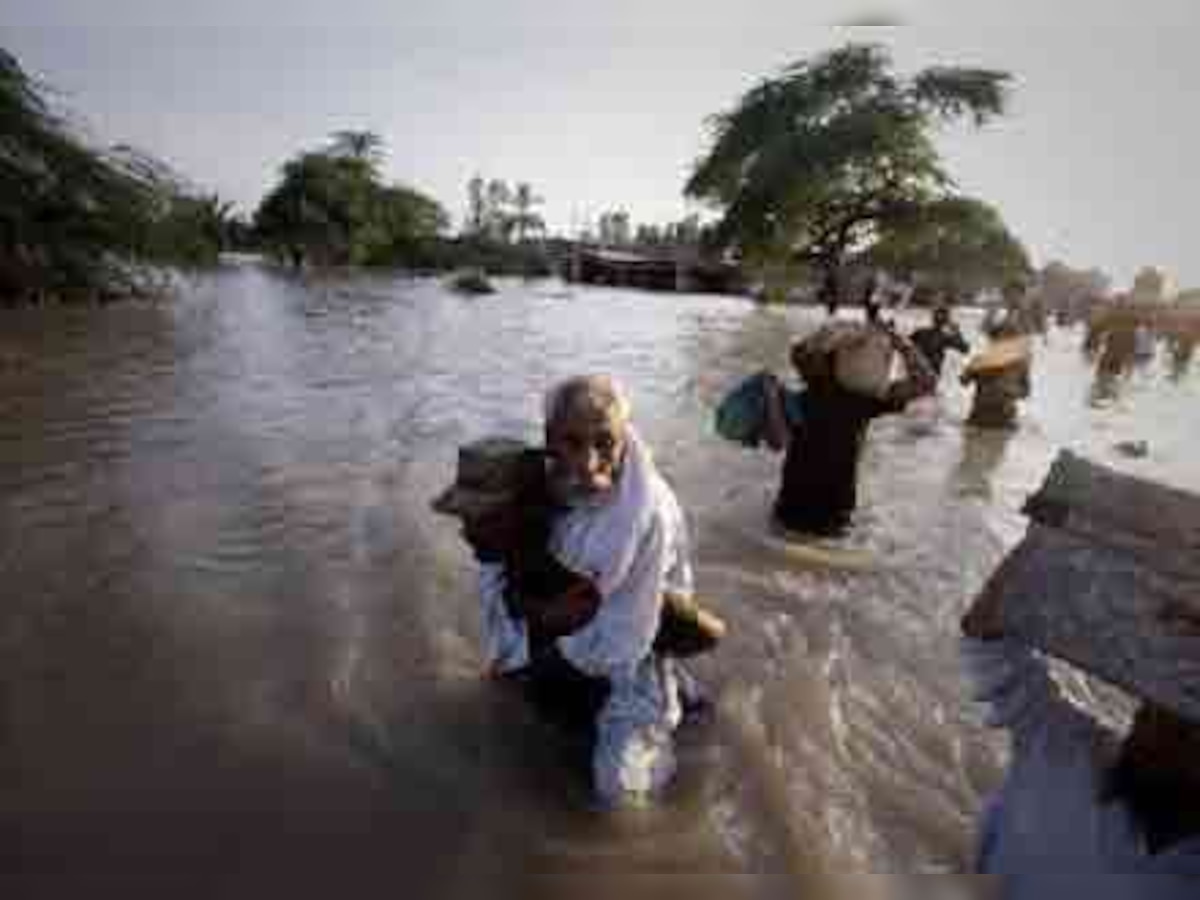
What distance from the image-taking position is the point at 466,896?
5.29ft

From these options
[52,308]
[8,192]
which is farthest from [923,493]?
[52,308]

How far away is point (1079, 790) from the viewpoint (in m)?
1.15

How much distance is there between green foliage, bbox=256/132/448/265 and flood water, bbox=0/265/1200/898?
140 ft

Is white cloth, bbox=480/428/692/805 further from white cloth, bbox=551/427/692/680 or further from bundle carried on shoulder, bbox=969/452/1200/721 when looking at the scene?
bundle carried on shoulder, bbox=969/452/1200/721

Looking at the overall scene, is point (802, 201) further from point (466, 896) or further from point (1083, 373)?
point (1083, 373)

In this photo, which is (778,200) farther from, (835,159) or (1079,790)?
(1079,790)

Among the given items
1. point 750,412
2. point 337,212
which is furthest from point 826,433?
point 337,212

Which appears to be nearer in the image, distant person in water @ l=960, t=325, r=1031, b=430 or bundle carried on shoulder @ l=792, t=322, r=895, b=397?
bundle carried on shoulder @ l=792, t=322, r=895, b=397

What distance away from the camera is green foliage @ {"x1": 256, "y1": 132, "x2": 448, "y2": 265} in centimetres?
4256

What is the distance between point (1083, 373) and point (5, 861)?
69.5ft

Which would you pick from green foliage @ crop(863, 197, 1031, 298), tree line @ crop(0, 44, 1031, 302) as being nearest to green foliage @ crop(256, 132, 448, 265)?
tree line @ crop(0, 44, 1031, 302)

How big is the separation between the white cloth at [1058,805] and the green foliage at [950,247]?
7.93 m

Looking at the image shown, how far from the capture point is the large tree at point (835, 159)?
909 cm

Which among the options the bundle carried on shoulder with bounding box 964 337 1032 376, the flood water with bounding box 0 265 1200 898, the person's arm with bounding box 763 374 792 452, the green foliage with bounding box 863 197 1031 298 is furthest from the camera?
the green foliage with bounding box 863 197 1031 298
